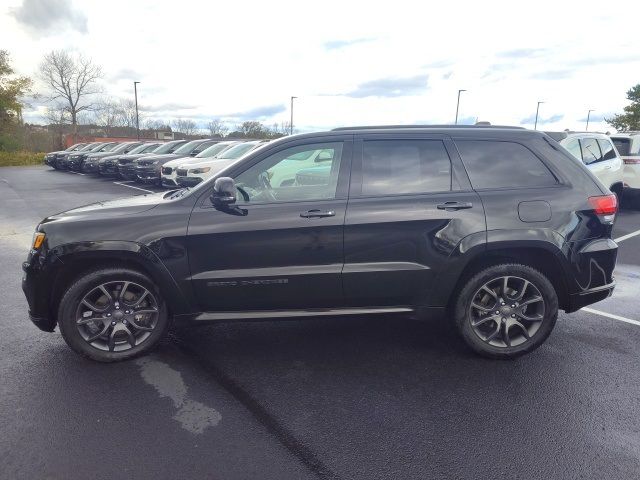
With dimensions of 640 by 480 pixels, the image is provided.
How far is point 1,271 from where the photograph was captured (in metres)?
6.07

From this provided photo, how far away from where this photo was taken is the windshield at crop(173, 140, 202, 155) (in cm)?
1788

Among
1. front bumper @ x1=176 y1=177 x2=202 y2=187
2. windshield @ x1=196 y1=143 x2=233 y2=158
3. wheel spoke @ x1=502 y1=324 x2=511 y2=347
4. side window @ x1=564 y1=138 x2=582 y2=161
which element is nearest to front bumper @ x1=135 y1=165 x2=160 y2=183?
windshield @ x1=196 y1=143 x2=233 y2=158

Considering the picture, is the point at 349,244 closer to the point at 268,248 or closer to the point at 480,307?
the point at 268,248

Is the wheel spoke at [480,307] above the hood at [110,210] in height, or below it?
below

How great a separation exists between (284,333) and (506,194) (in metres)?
2.19

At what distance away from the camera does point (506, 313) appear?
12.1 feet

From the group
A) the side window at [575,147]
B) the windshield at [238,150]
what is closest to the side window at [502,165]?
the side window at [575,147]

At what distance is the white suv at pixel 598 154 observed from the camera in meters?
9.16

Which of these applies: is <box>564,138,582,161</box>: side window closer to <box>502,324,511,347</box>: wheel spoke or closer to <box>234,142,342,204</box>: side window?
<box>502,324,511,347</box>: wheel spoke

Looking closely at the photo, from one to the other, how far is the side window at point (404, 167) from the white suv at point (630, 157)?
9277mm

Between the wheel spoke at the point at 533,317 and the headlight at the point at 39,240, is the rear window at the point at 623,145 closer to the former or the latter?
the wheel spoke at the point at 533,317

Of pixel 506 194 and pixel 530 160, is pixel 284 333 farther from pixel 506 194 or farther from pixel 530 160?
pixel 530 160

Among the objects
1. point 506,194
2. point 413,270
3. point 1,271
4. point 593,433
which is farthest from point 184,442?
point 1,271

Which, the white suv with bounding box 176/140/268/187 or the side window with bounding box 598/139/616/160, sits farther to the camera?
the white suv with bounding box 176/140/268/187
